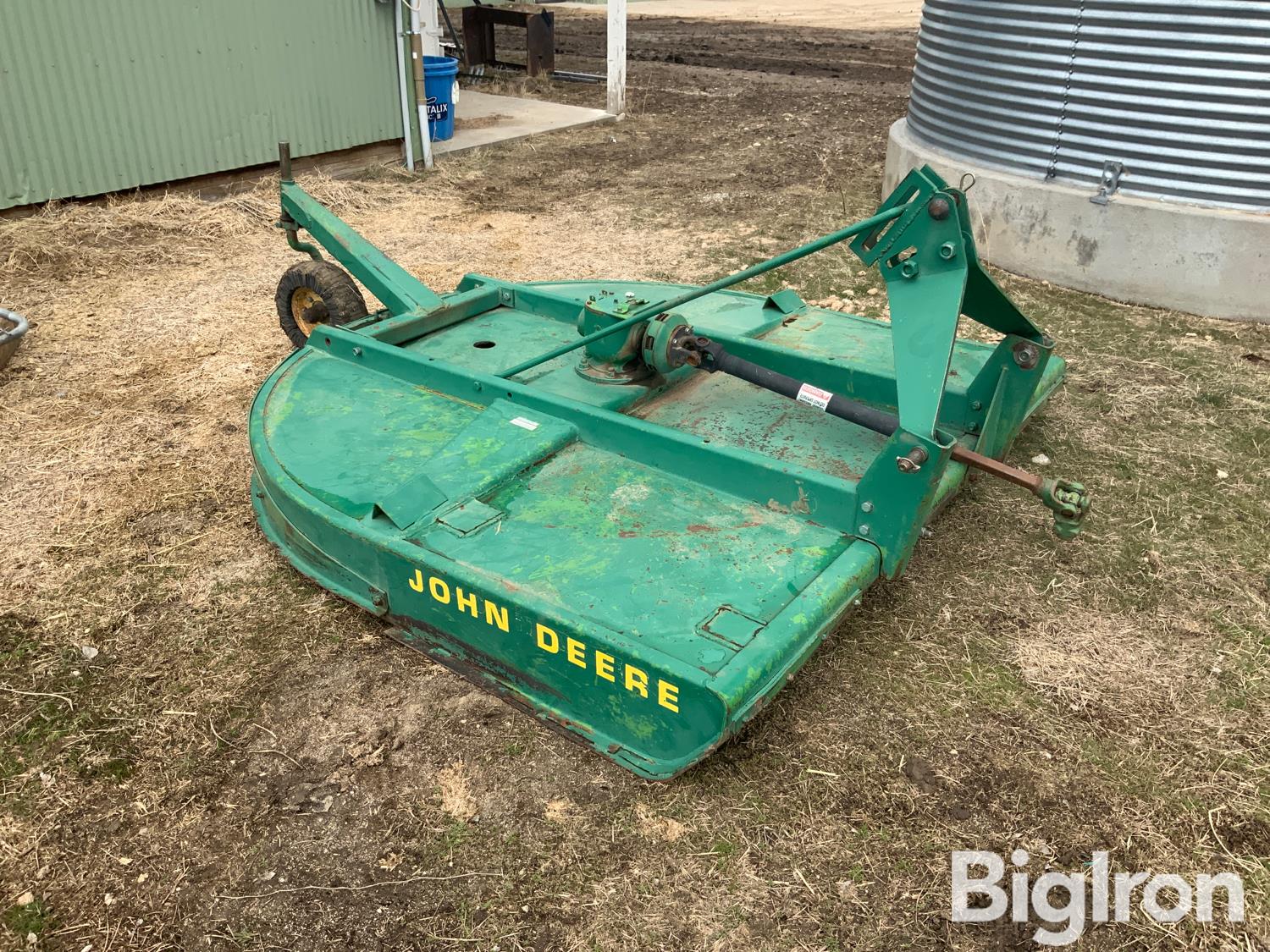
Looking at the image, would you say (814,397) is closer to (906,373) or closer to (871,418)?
(871,418)

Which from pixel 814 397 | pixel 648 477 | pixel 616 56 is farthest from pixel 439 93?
pixel 814 397

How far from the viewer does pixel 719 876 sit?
7.68 feet

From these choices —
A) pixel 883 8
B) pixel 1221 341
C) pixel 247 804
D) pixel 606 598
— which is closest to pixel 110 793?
pixel 247 804

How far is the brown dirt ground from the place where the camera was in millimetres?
2279

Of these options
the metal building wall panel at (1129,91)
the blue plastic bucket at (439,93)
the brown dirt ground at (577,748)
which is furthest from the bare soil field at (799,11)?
the brown dirt ground at (577,748)

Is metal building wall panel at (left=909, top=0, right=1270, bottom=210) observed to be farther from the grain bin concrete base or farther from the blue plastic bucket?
the blue plastic bucket

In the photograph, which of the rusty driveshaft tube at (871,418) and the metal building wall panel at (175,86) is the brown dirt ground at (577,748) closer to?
the rusty driveshaft tube at (871,418)

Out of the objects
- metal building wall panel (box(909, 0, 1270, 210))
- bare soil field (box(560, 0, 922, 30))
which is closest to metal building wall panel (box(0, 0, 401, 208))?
metal building wall panel (box(909, 0, 1270, 210))

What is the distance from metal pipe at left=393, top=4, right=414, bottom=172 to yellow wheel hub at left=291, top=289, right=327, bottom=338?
15.0 ft

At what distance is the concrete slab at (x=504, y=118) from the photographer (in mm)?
9695

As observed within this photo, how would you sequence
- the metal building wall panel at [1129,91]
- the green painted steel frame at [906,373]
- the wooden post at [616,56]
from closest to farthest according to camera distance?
the green painted steel frame at [906,373]
the metal building wall panel at [1129,91]
the wooden post at [616,56]

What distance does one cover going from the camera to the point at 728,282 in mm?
3098

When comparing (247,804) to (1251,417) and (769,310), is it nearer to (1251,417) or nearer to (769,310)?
(769,310)

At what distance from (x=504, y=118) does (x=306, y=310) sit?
698cm
